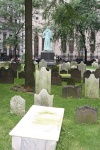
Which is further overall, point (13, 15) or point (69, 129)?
point (13, 15)

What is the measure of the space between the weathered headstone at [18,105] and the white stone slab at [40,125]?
A: 1.04m

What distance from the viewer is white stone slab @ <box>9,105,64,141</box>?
15.8 feet

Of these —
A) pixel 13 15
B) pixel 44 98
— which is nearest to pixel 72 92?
pixel 44 98

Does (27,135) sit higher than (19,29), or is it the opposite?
(19,29)

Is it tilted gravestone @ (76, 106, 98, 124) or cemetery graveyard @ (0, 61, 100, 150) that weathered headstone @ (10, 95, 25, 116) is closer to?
cemetery graveyard @ (0, 61, 100, 150)

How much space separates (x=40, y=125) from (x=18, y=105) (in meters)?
2.30

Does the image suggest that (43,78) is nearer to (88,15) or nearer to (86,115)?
(86,115)

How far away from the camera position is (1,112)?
8.00 meters

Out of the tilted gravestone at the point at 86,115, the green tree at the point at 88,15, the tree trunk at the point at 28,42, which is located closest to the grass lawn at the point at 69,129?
the tilted gravestone at the point at 86,115

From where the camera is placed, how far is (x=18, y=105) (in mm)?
7508

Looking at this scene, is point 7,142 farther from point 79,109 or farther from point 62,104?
point 62,104

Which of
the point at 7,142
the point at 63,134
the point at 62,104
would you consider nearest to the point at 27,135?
the point at 7,142

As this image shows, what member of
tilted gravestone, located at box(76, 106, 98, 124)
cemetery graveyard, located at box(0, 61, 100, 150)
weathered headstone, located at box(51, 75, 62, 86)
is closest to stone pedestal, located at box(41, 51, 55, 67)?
weathered headstone, located at box(51, 75, 62, 86)

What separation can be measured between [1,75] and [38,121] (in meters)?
8.27
